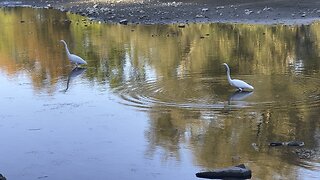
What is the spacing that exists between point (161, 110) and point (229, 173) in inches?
162

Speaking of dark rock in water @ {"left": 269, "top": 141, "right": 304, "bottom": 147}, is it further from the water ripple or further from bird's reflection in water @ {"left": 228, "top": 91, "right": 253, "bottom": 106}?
bird's reflection in water @ {"left": 228, "top": 91, "right": 253, "bottom": 106}

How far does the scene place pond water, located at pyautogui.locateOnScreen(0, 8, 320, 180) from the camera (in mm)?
9820

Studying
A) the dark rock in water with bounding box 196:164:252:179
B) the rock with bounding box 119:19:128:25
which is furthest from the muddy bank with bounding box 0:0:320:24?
the dark rock in water with bounding box 196:164:252:179

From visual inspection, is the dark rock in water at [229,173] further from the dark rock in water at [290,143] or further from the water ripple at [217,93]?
the water ripple at [217,93]

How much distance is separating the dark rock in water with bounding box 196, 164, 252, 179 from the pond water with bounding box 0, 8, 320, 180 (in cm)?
14

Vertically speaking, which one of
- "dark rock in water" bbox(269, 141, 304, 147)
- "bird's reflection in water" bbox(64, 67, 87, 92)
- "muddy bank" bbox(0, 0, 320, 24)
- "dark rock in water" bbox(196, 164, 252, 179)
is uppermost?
"muddy bank" bbox(0, 0, 320, 24)

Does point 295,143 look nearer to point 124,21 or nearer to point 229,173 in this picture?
point 229,173

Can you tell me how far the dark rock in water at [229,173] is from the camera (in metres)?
8.92

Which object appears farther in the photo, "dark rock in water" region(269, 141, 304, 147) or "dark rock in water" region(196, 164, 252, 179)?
"dark rock in water" region(269, 141, 304, 147)

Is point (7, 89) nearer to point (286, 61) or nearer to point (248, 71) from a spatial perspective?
point (248, 71)

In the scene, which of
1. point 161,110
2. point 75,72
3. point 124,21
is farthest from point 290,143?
point 124,21

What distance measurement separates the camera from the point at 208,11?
3350 centimetres

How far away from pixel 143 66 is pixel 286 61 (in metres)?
4.28

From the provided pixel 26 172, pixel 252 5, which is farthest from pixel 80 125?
pixel 252 5
